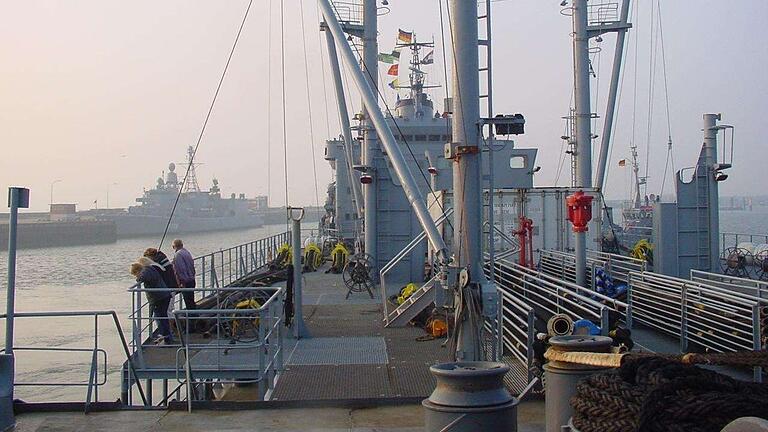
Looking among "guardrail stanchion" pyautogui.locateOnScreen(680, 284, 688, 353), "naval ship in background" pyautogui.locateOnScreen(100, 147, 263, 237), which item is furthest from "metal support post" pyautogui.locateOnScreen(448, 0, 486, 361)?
"naval ship in background" pyautogui.locateOnScreen(100, 147, 263, 237)

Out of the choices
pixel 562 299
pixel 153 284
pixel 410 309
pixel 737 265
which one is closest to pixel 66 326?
pixel 153 284

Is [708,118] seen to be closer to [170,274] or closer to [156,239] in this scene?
[170,274]

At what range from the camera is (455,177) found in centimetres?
860

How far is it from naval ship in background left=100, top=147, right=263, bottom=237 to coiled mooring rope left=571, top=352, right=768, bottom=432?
95.6 meters

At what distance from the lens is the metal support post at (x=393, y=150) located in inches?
392

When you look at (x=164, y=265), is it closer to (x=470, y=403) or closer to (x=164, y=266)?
(x=164, y=266)

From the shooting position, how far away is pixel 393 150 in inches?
433

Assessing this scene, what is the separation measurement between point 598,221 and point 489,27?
13.6m

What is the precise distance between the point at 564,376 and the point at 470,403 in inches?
28.6

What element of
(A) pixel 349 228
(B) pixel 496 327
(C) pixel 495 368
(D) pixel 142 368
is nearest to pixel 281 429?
(C) pixel 495 368

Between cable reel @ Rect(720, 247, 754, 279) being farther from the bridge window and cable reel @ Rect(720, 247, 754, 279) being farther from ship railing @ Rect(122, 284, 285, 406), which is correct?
ship railing @ Rect(122, 284, 285, 406)

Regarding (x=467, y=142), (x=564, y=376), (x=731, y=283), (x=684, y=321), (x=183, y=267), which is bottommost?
(x=684, y=321)

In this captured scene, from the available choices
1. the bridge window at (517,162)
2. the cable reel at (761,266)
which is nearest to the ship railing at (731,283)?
the cable reel at (761,266)

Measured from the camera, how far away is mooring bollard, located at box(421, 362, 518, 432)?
448 cm
